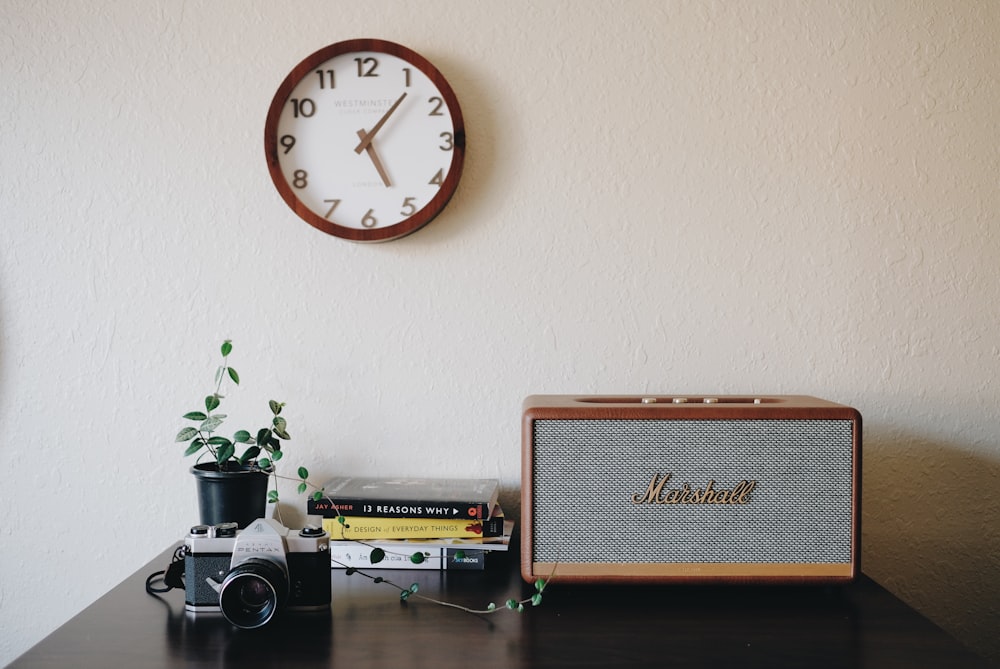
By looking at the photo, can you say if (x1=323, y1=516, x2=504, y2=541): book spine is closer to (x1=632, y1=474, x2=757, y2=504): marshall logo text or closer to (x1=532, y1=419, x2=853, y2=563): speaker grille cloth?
(x1=532, y1=419, x2=853, y2=563): speaker grille cloth

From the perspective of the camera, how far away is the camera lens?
82 cm

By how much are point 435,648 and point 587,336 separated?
0.55m

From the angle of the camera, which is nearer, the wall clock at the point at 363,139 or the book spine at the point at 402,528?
the book spine at the point at 402,528

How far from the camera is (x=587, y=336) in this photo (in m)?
1.17

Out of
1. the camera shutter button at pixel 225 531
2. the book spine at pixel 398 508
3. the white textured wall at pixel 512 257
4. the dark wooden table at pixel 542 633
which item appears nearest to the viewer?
the dark wooden table at pixel 542 633

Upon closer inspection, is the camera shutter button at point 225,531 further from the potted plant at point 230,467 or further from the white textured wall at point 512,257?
the white textured wall at point 512,257

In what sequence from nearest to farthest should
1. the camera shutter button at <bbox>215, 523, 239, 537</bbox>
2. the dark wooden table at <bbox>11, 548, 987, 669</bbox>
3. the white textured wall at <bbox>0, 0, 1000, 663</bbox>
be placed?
the dark wooden table at <bbox>11, 548, 987, 669</bbox>
the camera shutter button at <bbox>215, 523, 239, 537</bbox>
the white textured wall at <bbox>0, 0, 1000, 663</bbox>

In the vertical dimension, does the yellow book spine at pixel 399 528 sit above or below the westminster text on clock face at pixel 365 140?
below

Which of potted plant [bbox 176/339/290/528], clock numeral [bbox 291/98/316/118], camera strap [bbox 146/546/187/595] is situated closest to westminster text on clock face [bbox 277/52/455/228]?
clock numeral [bbox 291/98/316/118]

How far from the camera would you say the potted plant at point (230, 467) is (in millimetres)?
1052

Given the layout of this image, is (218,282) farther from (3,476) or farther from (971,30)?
(971,30)

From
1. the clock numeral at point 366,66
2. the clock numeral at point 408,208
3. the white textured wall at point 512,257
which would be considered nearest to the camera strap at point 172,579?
the white textured wall at point 512,257

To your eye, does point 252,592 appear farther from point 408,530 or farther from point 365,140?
point 365,140

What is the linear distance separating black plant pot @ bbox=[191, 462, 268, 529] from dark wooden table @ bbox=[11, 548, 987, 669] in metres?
0.14
